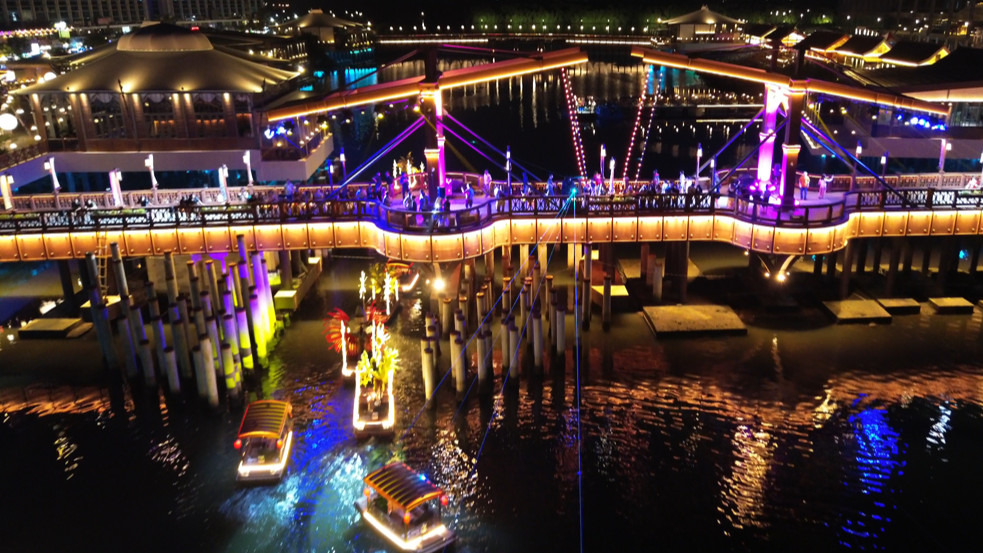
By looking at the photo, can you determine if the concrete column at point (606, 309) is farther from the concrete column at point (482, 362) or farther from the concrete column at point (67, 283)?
the concrete column at point (67, 283)

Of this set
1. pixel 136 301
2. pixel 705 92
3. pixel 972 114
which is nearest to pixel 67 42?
pixel 136 301

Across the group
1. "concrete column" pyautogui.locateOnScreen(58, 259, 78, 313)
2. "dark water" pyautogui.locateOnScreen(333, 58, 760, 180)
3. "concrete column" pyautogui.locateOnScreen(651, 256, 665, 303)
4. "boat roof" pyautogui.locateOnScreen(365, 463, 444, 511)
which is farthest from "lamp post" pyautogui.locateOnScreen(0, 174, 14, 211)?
"dark water" pyautogui.locateOnScreen(333, 58, 760, 180)

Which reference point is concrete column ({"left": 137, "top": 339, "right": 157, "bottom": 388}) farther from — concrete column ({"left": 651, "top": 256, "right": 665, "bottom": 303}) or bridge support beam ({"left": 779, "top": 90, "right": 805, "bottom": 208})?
bridge support beam ({"left": 779, "top": 90, "right": 805, "bottom": 208})

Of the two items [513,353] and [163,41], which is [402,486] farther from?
[163,41]

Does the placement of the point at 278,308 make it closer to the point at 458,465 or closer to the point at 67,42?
the point at 458,465

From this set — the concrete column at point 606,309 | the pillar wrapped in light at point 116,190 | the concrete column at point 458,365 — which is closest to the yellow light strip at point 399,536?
the concrete column at point 458,365
